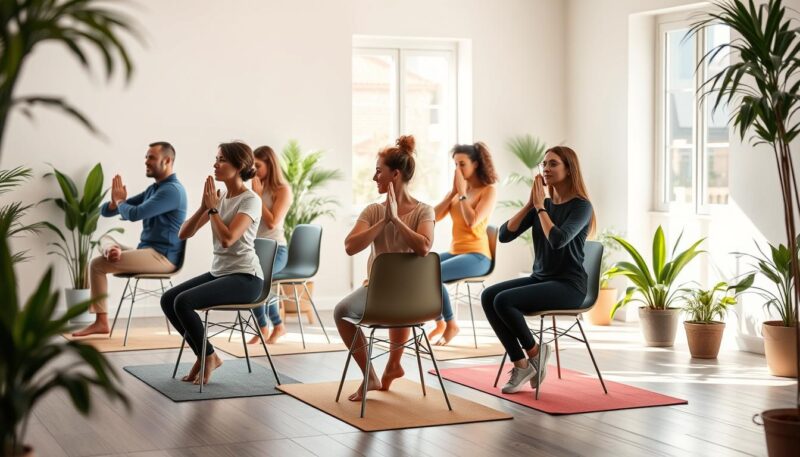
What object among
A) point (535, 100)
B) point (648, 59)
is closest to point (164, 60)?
point (535, 100)

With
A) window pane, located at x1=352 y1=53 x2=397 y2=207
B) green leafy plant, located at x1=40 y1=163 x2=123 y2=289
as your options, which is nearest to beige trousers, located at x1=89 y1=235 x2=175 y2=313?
green leafy plant, located at x1=40 y1=163 x2=123 y2=289

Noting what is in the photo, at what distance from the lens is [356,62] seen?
371 inches

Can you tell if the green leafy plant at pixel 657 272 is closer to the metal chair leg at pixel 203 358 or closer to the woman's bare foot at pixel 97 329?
the metal chair leg at pixel 203 358

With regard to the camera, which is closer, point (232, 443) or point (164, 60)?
point (232, 443)

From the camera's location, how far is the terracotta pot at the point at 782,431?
362cm

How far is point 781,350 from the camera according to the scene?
6027 millimetres

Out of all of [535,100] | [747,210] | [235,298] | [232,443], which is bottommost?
[232,443]

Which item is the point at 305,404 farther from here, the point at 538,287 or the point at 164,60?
the point at 164,60

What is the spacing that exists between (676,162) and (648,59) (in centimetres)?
90

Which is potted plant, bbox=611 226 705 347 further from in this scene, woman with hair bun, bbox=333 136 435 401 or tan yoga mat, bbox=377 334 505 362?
woman with hair bun, bbox=333 136 435 401

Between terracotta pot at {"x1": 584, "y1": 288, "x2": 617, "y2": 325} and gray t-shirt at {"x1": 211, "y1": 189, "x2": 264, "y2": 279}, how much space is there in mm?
3613

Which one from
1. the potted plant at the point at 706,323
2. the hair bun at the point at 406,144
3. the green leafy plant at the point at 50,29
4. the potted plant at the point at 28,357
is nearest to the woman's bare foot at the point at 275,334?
the hair bun at the point at 406,144

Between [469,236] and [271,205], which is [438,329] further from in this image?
[271,205]

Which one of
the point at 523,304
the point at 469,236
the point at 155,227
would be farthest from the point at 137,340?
the point at 523,304
